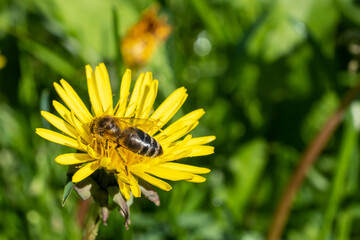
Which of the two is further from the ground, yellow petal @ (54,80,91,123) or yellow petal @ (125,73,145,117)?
yellow petal @ (125,73,145,117)

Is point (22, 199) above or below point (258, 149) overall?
below

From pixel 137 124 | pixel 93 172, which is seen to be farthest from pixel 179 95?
pixel 93 172

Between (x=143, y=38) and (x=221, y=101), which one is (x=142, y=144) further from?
(x=221, y=101)

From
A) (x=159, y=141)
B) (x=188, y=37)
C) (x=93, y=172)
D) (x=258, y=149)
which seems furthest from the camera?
(x=188, y=37)

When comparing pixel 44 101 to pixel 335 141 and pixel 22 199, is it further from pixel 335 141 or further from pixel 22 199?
pixel 335 141

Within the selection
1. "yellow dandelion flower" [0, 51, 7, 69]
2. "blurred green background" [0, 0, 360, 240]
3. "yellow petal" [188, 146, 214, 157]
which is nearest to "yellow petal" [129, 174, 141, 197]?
"yellow petal" [188, 146, 214, 157]

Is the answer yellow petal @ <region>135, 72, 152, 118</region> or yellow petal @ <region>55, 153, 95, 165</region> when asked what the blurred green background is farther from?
yellow petal @ <region>55, 153, 95, 165</region>
